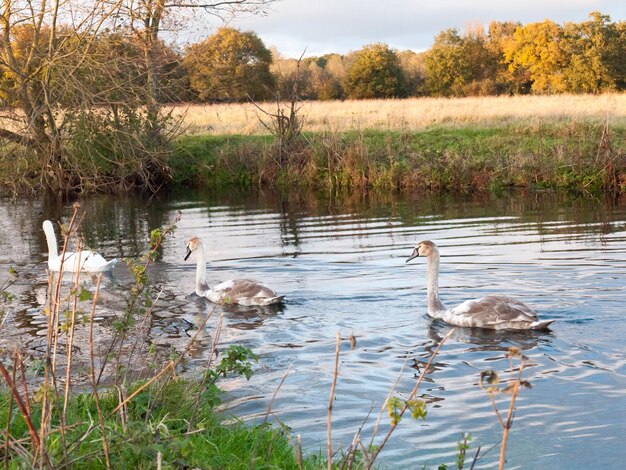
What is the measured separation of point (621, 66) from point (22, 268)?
5506cm

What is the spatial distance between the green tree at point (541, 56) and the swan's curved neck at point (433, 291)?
5173 cm

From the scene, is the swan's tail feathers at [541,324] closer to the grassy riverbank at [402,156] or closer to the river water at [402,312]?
the river water at [402,312]

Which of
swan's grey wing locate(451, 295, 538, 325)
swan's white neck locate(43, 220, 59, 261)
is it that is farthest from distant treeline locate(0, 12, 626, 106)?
swan's grey wing locate(451, 295, 538, 325)

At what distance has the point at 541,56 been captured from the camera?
63.3 metres

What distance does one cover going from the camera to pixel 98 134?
2305 cm

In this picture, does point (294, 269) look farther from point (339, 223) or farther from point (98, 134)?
point (98, 134)

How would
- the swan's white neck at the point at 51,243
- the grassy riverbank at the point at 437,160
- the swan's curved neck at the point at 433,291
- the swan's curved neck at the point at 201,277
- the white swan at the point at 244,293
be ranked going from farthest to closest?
the grassy riverbank at the point at 437,160 → the swan's white neck at the point at 51,243 → the swan's curved neck at the point at 201,277 → the white swan at the point at 244,293 → the swan's curved neck at the point at 433,291

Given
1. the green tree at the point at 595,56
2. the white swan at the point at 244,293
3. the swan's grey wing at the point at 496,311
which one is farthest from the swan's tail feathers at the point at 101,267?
the green tree at the point at 595,56

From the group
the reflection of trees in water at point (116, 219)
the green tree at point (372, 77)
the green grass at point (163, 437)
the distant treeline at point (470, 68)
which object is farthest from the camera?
the green tree at point (372, 77)

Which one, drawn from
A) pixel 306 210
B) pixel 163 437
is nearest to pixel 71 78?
pixel 306 210

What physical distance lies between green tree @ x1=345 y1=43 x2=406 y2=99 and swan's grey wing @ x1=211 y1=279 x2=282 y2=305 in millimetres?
52240

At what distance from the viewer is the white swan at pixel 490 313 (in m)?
9.52

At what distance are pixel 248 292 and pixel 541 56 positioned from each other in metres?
56.7

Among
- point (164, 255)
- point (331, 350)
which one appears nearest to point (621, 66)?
point (164, 255)
